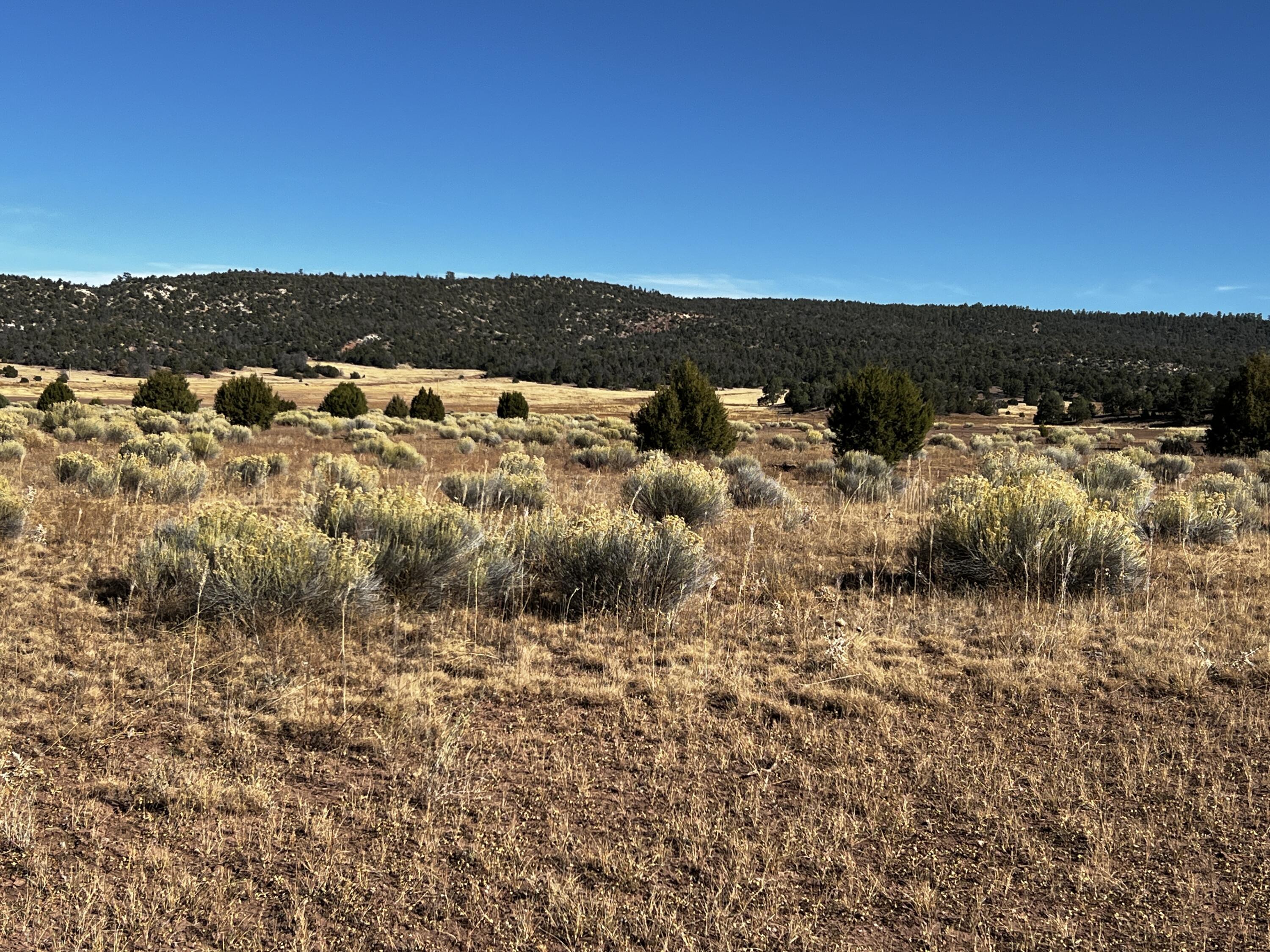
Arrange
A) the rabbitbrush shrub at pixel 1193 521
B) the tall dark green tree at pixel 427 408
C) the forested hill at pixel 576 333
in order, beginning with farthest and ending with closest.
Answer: the forested hill at pixel 576 333, the tall dark green tree at pixel 427 408, the rabbitbrush shrub at pixel 1193 521

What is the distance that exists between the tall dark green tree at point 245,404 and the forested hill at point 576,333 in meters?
45.1

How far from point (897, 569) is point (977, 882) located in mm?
4835

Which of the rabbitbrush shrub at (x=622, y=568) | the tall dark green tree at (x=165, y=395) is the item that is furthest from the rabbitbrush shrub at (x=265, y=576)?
the tall dark green tree at (x=165, y=395)

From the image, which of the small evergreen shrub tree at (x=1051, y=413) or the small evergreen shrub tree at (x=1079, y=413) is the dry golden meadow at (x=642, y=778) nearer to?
the small evergreen shrub tree at (x=1051, y=413)

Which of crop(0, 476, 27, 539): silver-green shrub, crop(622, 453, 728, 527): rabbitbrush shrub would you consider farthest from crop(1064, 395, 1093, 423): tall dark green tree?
crop(0, 476, 27, 539): silver-green shrub

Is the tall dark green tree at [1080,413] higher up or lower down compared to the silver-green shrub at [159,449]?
higher up

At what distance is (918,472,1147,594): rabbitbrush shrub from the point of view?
6613 millimetres

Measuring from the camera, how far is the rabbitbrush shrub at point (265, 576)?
5309 mm

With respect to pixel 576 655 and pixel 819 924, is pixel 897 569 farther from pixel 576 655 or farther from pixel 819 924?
pixel 819 924

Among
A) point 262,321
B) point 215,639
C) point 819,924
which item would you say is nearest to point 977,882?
point 819,924

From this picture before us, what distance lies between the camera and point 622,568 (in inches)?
241

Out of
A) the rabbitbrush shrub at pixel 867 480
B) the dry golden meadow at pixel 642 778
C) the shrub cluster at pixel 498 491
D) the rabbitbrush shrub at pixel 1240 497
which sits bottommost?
the dry golden meadow at pixel 642 778

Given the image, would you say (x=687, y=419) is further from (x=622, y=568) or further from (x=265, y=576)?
(x=265, y=576)

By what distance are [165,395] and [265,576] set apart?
26.2m
